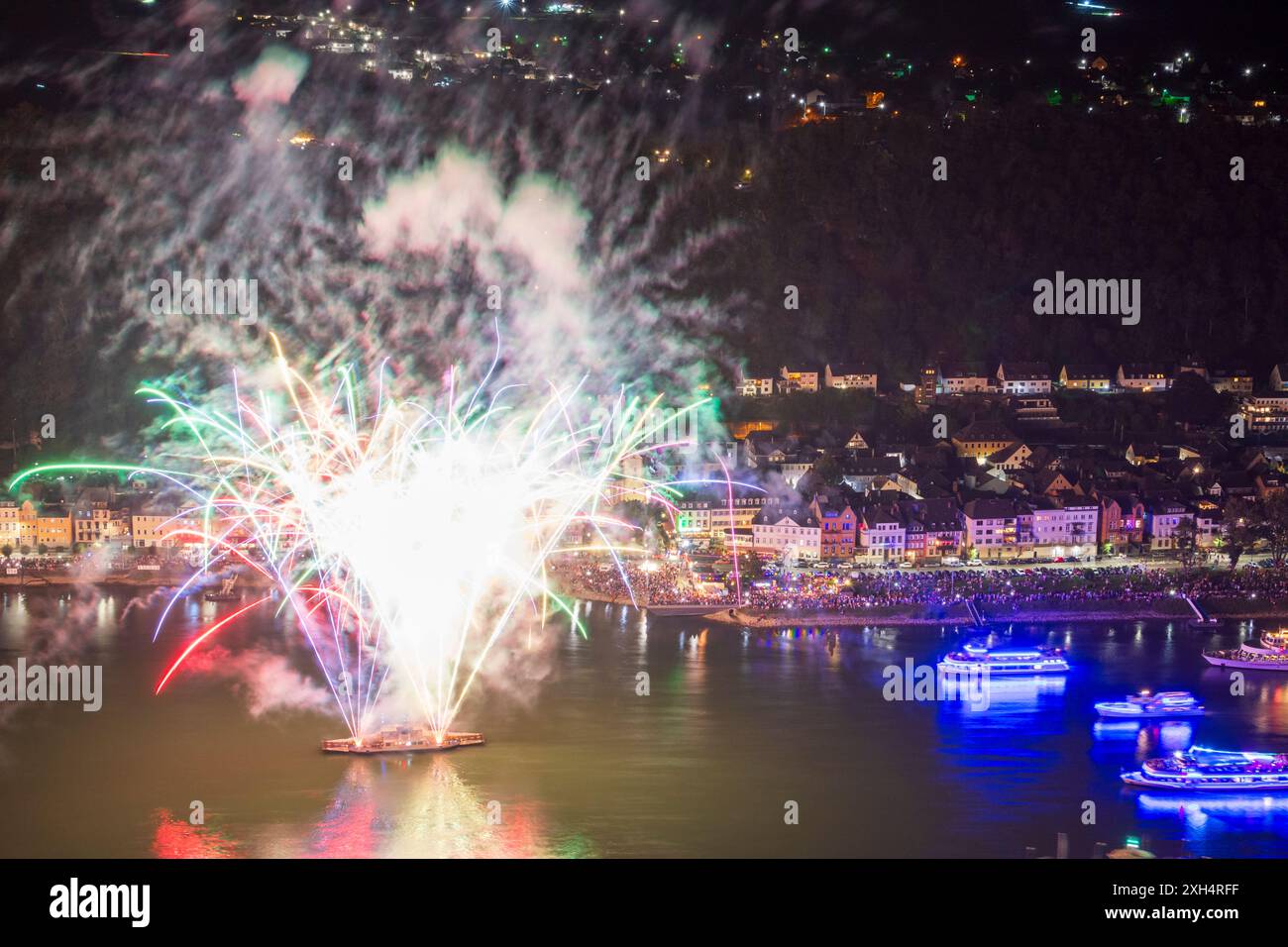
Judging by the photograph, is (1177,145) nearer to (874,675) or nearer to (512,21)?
(512,21)

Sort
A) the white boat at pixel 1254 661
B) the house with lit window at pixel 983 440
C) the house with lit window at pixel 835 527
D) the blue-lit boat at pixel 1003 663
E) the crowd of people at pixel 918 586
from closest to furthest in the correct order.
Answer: the blue-lit boat at pixel 1003 663 → the white boat at pixel 1254 661 → the crowd of people at pixel 918 586 → the house with lit window at pixel 835 527 → the house with lit window at pixel 983 440

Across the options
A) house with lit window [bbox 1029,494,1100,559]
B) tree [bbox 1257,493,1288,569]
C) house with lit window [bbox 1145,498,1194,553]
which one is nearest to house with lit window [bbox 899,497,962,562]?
house with lit window [bbox 1029,494,1100,559]

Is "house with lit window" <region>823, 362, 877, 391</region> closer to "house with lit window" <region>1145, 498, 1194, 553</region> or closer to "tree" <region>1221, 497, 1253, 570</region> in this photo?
"house with lit window" <region>1145, 498, 1194, 553</region>

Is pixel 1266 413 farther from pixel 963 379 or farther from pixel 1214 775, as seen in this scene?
pixel 1214 775

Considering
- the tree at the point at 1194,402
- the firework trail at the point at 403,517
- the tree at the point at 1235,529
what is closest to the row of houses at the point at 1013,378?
Result: the tree at the point at 1194,402

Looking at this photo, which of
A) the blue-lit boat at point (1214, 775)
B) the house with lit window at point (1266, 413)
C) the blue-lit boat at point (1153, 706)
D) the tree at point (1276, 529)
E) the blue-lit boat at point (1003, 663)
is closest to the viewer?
the blue-lit boat at point (1214, 775)

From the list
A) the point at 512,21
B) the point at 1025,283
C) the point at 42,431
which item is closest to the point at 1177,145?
the point at 1025,283

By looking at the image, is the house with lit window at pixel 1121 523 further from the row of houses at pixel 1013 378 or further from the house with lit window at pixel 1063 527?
the row of houses at pixel 1013 378

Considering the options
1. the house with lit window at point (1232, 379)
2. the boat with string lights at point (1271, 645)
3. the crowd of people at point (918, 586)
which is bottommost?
the boat with string lights at point (1271, 645)
